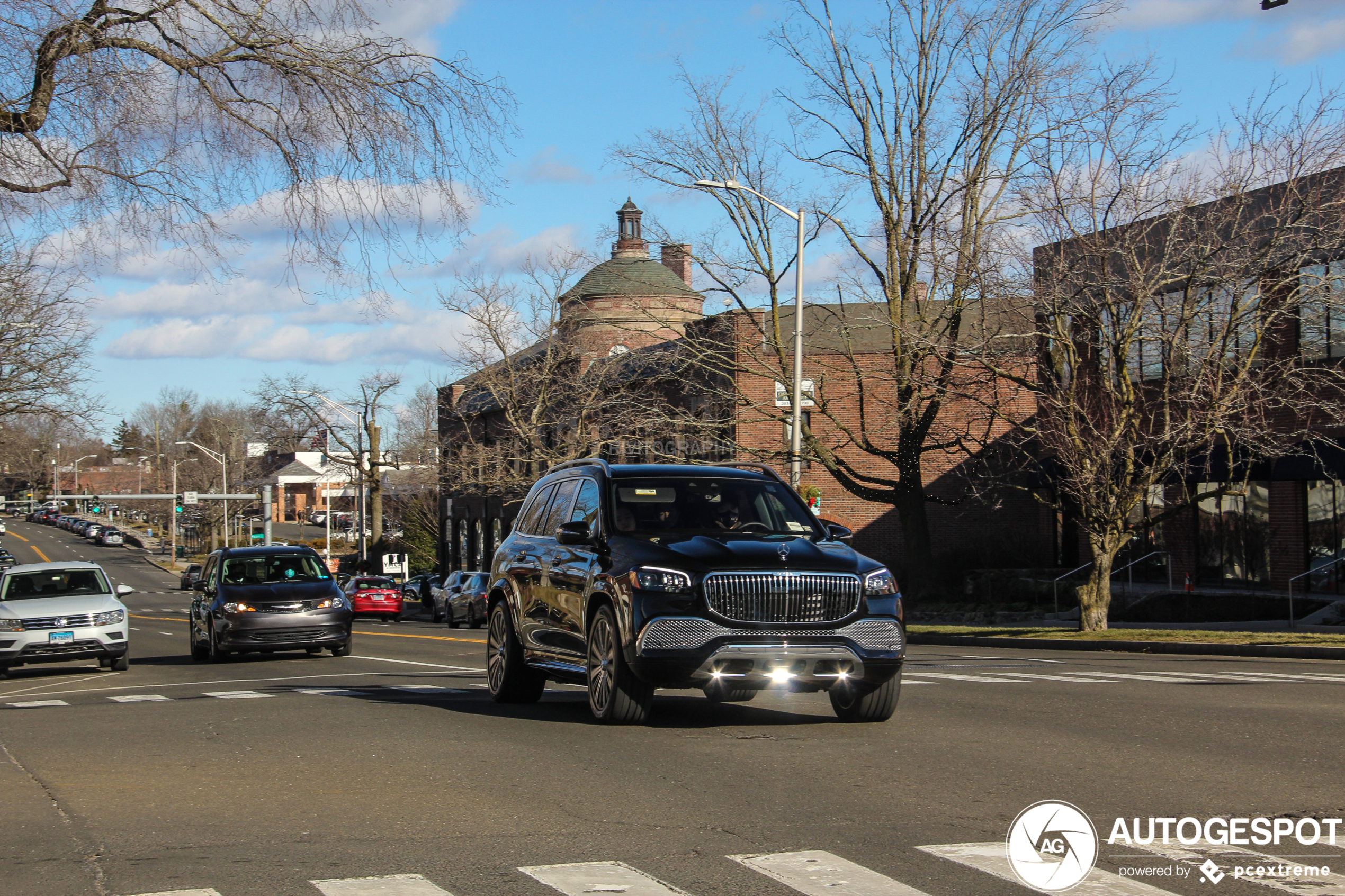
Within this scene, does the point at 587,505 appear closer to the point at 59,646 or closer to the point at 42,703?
the point at 42,703

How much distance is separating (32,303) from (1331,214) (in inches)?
1145

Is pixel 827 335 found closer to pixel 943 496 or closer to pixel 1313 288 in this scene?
pixel 943 496

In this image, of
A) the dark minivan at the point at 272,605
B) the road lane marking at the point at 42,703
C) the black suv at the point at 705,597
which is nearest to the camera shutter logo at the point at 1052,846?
the black suv at the point at 705,597

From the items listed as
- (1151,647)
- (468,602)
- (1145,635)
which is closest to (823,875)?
(1151,647)

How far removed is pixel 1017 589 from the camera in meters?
35.8

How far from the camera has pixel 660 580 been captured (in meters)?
9.26

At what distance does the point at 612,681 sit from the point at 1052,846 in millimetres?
4224

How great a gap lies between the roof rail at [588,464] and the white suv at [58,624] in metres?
9.92

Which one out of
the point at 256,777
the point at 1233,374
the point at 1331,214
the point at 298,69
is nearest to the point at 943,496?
the point at 1233,374

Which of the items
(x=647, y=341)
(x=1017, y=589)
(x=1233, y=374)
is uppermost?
(x=647, y=341)

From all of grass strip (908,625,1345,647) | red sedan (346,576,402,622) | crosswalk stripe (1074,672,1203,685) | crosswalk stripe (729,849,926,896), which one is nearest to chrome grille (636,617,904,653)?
crosswalk stripe (729,849,926,896)

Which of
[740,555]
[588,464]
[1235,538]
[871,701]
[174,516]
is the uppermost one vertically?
[174,516]

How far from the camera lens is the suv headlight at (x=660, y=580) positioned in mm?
9203

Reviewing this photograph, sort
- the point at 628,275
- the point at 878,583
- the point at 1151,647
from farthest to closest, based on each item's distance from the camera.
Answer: the point at 628,275
the point at 1151,647
the point at 878,583
